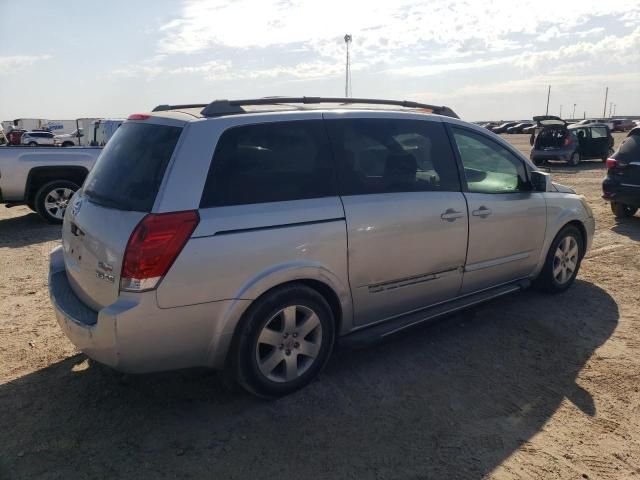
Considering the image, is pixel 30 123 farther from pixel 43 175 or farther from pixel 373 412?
pixel 373 412

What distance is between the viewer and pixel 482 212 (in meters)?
4.21

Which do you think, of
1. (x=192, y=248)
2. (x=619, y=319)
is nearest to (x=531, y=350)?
(x=619, y=319)

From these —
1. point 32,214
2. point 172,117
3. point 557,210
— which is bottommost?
point 32,214

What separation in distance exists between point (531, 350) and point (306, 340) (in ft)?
6.05

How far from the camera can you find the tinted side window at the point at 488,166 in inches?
167

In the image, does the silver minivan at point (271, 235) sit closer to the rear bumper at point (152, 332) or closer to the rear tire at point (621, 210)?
the rear bumper at point (152, 332)

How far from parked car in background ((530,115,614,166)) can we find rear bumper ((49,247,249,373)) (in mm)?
17432

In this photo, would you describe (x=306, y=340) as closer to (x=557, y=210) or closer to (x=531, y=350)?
(x=531, y=350)

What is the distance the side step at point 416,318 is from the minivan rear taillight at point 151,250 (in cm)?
137

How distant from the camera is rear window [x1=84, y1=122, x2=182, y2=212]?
2.98 meters

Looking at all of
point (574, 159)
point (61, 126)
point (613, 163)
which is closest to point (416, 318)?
point (613, 163)

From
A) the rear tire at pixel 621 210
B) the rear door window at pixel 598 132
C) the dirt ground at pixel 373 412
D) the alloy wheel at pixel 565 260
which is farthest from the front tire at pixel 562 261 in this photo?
the rear door window at pixel 598 132

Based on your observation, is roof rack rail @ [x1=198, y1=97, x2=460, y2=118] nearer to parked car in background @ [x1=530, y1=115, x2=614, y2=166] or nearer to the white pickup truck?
the white pickup truck

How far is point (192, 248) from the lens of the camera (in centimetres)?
284
